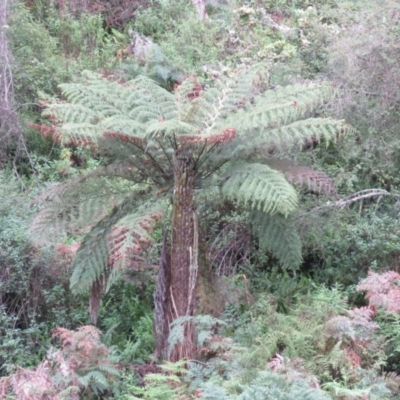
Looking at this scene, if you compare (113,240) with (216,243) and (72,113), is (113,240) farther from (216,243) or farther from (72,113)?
(216,243)

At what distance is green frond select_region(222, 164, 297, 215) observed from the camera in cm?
497

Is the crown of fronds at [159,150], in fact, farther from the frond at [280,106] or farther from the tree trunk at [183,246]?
the tree trunk at [183,246]

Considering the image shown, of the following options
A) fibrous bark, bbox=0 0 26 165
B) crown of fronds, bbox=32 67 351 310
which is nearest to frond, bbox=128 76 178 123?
crown of fronds, bbox=32 67 351 310

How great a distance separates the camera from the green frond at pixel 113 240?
16.3 feet

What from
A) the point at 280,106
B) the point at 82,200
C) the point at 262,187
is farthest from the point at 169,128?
the point at 82,200

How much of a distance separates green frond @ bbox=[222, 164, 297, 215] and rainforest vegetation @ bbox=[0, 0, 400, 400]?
0.05 feet

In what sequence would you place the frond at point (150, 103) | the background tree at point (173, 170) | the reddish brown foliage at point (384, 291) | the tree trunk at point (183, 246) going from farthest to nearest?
the frond at point (150, 103) < the tree trunk at point (183, 246) < the background tree at point (173, 170) < the reddish brown foliage at point (384, 291)

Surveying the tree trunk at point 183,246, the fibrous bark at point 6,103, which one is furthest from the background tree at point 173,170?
the fibrous bark at point 6,103

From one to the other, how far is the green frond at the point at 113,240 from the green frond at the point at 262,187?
553mm

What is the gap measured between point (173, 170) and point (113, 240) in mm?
808

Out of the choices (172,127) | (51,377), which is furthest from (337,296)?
(51,377)

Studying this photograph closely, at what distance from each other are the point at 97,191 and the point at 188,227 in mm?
814

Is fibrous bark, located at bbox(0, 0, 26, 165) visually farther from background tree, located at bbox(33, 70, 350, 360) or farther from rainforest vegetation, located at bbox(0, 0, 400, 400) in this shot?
background tree, located at bbox(33, 70, 350, 360)

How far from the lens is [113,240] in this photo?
5.04 meters
